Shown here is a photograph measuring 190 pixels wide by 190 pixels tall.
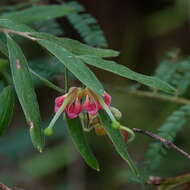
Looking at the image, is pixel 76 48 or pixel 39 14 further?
pixel 39 14

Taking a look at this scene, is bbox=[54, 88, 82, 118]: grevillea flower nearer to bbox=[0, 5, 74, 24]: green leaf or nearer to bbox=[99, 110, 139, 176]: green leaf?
bbox=[99, 110, 139, 176]: green leaf

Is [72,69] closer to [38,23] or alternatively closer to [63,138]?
[38,23]

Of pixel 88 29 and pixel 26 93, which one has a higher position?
pixel 26 93

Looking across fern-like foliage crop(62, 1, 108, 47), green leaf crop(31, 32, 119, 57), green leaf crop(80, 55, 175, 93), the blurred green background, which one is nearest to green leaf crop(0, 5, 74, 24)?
fern-like foliage crop(62, 1, 108, 47)

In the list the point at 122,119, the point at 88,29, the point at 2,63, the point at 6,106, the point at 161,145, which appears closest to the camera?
the point at 6,106

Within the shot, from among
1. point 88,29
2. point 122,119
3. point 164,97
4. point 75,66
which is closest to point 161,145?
point 164,97

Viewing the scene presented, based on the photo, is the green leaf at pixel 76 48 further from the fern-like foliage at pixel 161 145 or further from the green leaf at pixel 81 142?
the fern-like foliage at pixel 161 145

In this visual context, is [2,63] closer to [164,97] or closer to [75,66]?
[75,66]

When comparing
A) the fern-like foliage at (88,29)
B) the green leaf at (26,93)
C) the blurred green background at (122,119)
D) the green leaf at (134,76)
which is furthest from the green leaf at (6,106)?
the blurred green background at (122,119)
